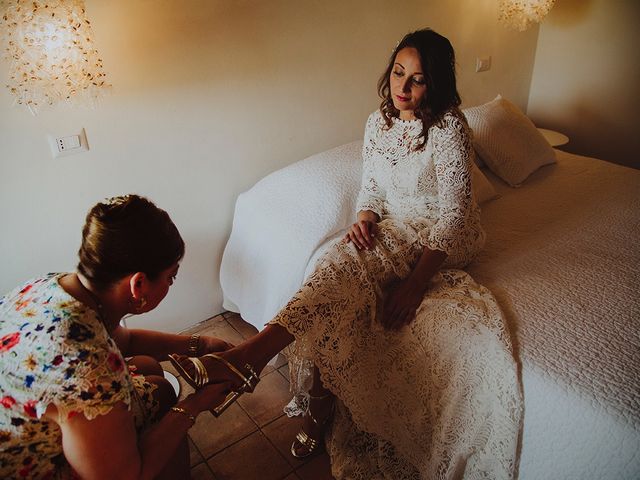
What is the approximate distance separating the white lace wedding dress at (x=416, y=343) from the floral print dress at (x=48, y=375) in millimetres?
483

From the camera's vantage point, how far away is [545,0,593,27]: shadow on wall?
2.82m

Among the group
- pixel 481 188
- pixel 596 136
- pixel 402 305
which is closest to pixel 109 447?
pixel 402 305

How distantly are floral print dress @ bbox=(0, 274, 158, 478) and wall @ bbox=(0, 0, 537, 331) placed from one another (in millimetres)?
824

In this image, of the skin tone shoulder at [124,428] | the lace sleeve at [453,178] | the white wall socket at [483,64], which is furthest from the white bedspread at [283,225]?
the white wall socket at [483,64]

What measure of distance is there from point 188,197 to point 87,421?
123 cm

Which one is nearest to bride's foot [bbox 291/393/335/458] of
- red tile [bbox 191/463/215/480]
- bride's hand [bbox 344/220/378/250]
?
red tile [bbox 191/463/215/480]

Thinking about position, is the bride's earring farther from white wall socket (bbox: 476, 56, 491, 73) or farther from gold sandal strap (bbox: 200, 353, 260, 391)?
white wall socket (bbox: 476, 56, 491, 73)

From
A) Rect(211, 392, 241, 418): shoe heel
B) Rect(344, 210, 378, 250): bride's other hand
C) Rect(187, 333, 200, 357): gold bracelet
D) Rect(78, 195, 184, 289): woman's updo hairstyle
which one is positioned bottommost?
Rect(211, 392, 241, 418): shoe heel

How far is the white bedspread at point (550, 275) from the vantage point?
3.36 feet

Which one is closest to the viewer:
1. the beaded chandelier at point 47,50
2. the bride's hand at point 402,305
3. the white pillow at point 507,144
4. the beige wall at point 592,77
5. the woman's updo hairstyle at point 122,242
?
the woman's updo hairstyle at point 122,242

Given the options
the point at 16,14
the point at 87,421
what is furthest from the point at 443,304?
the point at 16,14

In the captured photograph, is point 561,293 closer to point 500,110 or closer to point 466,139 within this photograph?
point 466,139

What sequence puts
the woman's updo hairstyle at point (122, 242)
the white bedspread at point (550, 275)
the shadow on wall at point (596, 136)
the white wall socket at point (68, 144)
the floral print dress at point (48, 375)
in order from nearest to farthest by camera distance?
the floral print dress at point (48, 375), the woman's updo hairstyle at point (122, 242), the white bedspread at point (550, 275), the white wall socket at point (68, 144), the shadow on wall at point (596, 136)

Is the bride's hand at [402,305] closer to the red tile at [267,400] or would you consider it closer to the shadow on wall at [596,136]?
the red tile at [267,400]
